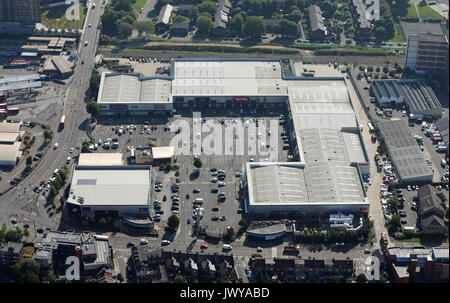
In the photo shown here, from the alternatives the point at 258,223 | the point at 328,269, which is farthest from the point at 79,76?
the point at 328,269

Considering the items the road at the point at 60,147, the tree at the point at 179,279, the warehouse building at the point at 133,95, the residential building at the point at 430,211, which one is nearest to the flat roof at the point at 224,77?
the warehouse building at the point at 133,95

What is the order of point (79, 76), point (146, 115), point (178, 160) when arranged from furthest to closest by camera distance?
point (79, 76)
point (146, 115)
point (178, 160)

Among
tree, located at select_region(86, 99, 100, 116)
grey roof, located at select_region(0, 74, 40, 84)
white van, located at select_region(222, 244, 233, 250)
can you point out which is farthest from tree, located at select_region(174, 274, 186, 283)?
grey roof, located at select_region(0, 74, 40, 84)

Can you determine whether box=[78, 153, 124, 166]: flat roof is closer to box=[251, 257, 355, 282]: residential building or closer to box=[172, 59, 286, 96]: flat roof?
box=[172, 59, 286, 96]: flat roof

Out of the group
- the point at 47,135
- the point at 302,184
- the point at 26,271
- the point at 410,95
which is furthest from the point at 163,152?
the point at 410,95

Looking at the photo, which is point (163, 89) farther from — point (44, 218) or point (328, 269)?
point (328, 269)
